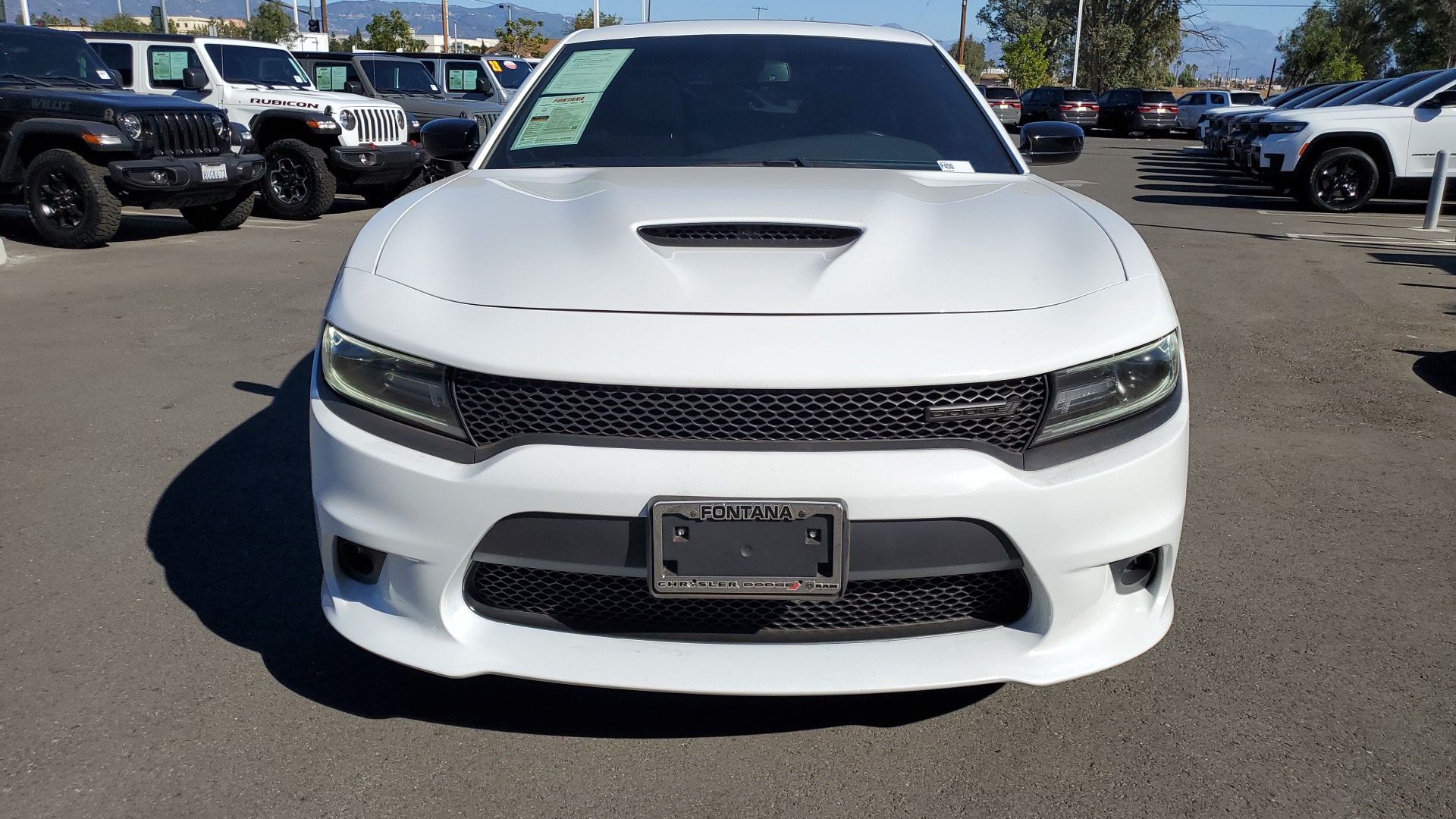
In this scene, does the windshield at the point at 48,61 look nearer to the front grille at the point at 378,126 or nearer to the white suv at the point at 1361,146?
the front grille at the point at 378,126

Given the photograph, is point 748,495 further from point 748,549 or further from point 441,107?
point 441,107

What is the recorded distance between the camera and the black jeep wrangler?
9398 millimetres

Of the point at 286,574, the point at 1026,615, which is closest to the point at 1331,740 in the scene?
the point at 1026,615

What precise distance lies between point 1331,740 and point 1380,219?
13.2 meters

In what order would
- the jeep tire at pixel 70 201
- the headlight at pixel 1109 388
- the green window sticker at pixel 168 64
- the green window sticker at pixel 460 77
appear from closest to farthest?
the headlight at pixel 1109 388, the jeep tire at pixel 70 201, the green window sticker at pixel 168 64, the green window sticker at pixel 460 77

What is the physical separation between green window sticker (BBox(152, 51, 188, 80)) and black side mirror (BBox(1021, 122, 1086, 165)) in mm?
10914

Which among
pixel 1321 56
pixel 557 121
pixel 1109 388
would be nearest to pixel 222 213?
pixel 557 121

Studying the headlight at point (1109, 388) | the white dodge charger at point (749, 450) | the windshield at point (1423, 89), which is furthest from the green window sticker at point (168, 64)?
the windshield at point (1423, 89)

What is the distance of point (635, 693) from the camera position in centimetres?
259

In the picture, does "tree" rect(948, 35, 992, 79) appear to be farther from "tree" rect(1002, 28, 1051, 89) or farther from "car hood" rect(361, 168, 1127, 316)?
"car hood" rect(361, 168, 1127, 316)

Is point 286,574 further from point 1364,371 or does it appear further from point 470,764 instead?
point 1364,371

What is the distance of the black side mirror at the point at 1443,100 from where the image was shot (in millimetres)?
12922

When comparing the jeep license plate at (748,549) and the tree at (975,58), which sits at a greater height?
the tree at (975,58)

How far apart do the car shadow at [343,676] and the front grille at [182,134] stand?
7.18 meters
